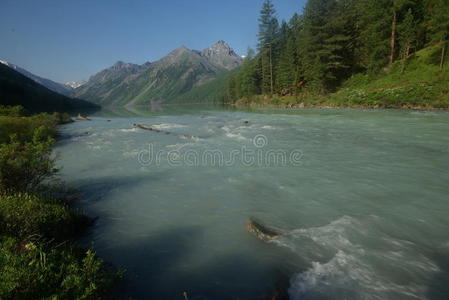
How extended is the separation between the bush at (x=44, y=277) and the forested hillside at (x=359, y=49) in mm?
39924

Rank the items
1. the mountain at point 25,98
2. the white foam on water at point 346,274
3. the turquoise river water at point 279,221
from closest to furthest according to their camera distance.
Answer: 1. the white foam on water at point 346,274
2. the turquoise river water at point 279,221
3. the mountain at point 25,98

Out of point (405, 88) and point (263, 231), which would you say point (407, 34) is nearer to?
point (405, 88)

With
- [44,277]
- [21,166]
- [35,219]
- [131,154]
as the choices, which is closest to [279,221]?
[44,277]

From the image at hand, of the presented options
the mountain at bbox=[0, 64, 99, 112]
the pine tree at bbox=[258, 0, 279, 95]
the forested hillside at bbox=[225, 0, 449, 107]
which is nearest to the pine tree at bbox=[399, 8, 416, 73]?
the forested hillside at bbox=[225, 0, 449, 107]

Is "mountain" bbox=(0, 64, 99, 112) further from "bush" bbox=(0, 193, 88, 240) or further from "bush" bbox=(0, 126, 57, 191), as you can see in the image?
"bush" bbox=(0, 193, 88, 240)

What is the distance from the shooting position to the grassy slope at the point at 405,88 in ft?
99.9

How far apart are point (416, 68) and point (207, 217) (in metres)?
51.1

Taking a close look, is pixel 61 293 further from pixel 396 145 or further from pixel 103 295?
pixel 396 145

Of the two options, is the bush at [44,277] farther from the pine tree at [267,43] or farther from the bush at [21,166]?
the pine tree at [267,43]

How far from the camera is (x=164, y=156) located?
15031 mm

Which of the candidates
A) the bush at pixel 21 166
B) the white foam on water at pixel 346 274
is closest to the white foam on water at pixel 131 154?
the bush at pixel 21 166

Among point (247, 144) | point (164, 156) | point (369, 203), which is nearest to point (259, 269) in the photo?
point (369, 203)

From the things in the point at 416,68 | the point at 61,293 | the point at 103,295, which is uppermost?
the point at 416,68

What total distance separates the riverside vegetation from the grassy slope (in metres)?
39.9
